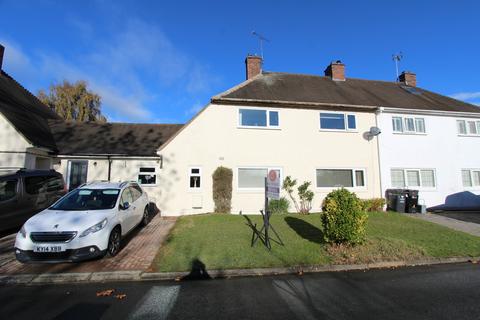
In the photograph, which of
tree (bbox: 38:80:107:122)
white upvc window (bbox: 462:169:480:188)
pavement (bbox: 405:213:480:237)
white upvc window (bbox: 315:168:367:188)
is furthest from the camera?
tree (bbox: 38:80:107:122)

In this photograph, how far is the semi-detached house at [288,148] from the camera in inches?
532

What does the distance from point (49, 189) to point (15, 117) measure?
6306 millimetres

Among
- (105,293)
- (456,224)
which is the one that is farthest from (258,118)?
(105,293)

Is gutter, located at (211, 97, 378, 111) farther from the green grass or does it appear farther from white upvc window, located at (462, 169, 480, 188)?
white upvc window, located at (462, 169, 480, 188)

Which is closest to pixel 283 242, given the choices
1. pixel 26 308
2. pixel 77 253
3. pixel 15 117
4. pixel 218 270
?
pixel 218 270

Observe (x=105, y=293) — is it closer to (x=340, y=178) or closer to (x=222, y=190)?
(x=222, y=190)

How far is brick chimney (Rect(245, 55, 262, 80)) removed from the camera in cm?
1762

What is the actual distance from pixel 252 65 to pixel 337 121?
22.2 ft

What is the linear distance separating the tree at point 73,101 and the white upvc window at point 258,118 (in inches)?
942

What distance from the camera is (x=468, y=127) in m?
16.3

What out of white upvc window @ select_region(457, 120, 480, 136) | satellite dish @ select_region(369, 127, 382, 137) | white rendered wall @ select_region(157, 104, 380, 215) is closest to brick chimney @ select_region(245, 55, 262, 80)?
white rendered wall @ select_region(157, 104, 380, 215)

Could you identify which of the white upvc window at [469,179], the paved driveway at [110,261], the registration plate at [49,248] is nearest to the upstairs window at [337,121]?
the white upvc window at [469,179]

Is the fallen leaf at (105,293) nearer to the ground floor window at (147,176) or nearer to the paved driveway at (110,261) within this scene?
the paved driveway at (110,261)

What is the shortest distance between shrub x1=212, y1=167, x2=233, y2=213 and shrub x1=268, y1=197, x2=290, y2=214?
2.07m
